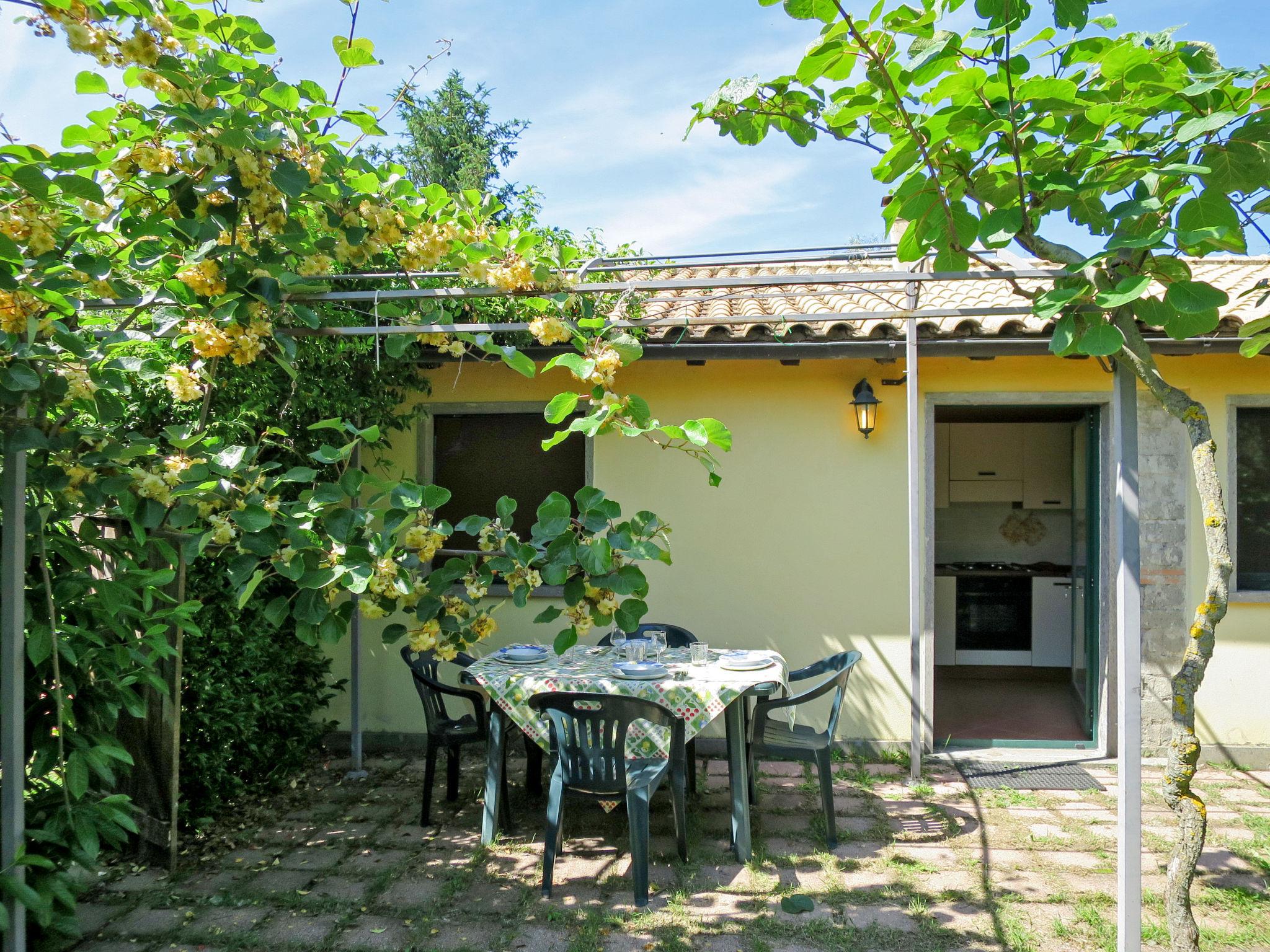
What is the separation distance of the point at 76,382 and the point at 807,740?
11.8 ft

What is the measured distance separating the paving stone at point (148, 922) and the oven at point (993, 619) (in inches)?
282

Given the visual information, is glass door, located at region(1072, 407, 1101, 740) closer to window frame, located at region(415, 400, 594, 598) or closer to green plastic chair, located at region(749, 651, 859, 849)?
green plastic chair, located at region(749, 651, 859, 849)

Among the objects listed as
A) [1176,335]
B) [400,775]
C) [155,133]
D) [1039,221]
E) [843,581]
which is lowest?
[400,775]

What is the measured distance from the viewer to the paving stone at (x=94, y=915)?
3373 mm

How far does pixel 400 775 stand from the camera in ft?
17.5

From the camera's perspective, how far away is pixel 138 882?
378 centimetres

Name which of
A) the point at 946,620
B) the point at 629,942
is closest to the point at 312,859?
the point at 629,942

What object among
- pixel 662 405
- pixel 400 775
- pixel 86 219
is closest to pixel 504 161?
pixel 662 405

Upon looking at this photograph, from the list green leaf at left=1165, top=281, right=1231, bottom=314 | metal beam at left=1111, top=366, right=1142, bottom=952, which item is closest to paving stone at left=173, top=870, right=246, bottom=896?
metal beam at left=1111, top=366, right=1142, bottom=952

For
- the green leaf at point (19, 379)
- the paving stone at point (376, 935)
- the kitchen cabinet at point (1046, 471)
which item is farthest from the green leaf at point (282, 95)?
the kitchen cabinet at point (1046, 471)

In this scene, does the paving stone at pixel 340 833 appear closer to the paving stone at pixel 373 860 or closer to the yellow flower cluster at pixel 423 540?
the paving stone at pixel 373 860

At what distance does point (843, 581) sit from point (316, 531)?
13.4 feet

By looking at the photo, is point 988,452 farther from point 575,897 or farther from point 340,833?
point 340,833

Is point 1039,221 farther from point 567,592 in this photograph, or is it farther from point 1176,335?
point 567,592
